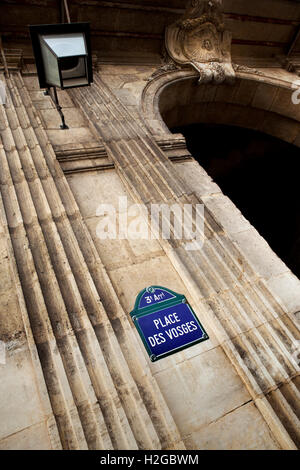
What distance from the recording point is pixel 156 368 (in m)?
2.06

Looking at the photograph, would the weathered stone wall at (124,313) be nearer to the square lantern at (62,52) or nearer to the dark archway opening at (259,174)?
the square lantern at (62,52)

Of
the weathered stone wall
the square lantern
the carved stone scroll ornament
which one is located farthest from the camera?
the carved stone scroll ornament

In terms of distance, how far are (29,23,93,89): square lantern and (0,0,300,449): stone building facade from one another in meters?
0.75

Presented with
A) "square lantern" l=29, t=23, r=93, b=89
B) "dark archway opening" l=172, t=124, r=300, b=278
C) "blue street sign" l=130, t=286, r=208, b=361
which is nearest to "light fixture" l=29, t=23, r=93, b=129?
"square lantern" l=29, t=23, r=93, b=89

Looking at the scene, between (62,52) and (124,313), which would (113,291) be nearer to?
(124,313)

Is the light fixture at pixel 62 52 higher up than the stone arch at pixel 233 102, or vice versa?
the light fixture at pixel 62 52

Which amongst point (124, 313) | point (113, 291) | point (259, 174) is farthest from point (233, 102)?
point (124, 313)

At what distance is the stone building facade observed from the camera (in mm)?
1812

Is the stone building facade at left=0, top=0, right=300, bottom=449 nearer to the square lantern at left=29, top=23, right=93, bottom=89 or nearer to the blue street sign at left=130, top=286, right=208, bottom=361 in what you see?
the blue street sign at left=130, top=286, right=208, bottom=361

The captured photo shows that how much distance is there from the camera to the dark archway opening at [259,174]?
341 inches

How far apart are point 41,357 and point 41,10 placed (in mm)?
5618

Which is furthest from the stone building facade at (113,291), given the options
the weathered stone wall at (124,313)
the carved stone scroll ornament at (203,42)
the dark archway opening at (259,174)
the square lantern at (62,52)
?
the dark archway opening at (259,174)

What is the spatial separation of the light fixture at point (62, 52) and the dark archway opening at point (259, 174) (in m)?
5.49
